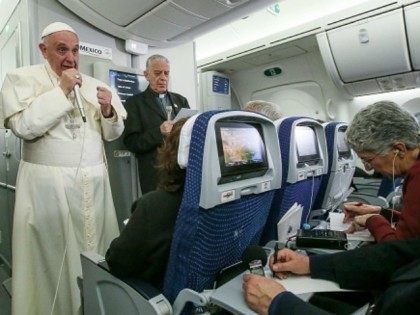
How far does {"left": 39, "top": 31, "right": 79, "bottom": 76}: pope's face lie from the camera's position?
225cm

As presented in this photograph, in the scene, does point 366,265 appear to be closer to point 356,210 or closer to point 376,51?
point 356,210

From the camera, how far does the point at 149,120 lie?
3059mm

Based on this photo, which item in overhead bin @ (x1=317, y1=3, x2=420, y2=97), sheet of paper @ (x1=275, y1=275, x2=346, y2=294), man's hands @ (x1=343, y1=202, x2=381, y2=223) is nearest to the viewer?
sheet of paper @ (x1=275, y1=275, x2=346, y2=294)

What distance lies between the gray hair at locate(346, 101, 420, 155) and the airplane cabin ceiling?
1.88 meters

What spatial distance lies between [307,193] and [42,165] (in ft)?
5.90

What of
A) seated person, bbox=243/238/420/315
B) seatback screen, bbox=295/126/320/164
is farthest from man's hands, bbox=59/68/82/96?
seated person, bbox=243/238/420/315

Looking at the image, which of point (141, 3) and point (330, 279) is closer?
point (330, 279)

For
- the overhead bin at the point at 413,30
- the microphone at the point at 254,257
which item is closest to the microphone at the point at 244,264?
the microphone at the point at 254,257

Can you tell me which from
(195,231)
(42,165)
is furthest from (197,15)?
(195,231)

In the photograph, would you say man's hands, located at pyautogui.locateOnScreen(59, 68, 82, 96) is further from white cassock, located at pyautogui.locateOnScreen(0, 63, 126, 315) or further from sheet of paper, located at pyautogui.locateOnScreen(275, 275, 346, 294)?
sheet of paper, located at pyautogui.locateOnScreen(275, 275, 346, 294)

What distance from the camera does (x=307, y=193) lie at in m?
2.17

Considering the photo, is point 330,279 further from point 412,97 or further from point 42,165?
point 412,97

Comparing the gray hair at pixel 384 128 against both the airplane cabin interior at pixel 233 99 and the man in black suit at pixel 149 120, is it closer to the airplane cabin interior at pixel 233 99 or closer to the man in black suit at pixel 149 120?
the airplane cabin interior at pixel 233 99

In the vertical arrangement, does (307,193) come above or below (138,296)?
above
